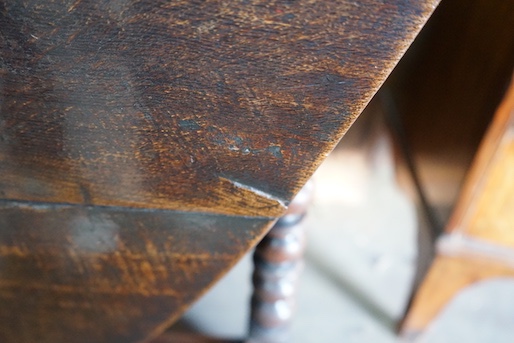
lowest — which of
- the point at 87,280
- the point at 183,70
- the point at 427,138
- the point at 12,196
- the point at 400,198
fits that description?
the point at 400,198

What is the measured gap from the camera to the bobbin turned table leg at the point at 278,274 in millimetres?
693

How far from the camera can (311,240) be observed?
49.7 inches

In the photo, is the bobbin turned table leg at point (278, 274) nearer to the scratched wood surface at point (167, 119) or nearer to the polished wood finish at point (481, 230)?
the scratched wood surface at point (167, 119)

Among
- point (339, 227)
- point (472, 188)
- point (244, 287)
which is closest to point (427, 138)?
point (472, 188)

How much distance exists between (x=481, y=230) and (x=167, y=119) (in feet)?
2.07

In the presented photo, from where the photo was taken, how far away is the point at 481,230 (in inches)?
33.9

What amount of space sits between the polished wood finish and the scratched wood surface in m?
0.41

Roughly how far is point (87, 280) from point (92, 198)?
0.13 metres

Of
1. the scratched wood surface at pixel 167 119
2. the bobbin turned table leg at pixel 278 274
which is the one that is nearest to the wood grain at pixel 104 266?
the scratched wood surface at pixel 167 119

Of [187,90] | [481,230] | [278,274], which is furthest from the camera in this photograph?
[481,230]

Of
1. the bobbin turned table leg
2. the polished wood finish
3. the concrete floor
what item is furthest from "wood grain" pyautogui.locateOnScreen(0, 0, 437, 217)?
the concrete floor

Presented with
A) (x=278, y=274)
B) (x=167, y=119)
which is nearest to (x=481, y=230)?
(x=278, y=274)

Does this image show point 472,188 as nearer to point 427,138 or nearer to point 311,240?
point 427,138

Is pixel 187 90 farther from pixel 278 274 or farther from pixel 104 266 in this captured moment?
pixel 278 274
